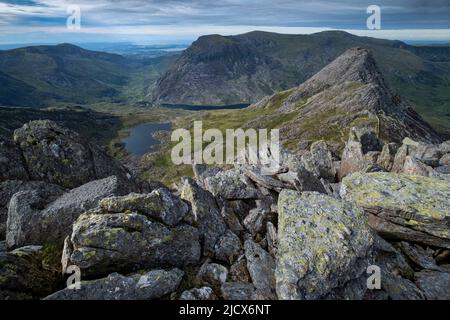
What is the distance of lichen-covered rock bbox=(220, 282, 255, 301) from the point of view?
18109 millimetres

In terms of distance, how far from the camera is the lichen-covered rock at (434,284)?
751 inches

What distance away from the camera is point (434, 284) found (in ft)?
65.1

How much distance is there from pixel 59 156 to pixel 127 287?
1993cm

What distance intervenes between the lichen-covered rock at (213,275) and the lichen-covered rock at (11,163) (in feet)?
70.0

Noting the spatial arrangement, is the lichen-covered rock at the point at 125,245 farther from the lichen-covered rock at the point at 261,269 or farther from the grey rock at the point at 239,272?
the lichen-covered rock at the point at 261,269

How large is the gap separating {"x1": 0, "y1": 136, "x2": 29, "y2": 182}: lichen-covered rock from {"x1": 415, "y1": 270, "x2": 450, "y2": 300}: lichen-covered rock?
33.3 m

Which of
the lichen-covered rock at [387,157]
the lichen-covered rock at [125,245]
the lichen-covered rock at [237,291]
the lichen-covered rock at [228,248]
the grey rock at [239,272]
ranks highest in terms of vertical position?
the lichen-covered rock at [387,157]

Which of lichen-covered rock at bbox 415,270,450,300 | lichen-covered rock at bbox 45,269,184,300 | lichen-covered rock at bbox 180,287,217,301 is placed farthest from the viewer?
lichen-covered rock at bbox 415,270,450,300

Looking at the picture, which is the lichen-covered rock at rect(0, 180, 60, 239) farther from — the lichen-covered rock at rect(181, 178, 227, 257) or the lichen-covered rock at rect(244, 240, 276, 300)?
the lichen-covered rock at rect(244, 240, 276, 300)

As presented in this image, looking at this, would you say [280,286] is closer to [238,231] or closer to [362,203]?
[238,231]

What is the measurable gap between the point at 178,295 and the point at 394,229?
15549mm

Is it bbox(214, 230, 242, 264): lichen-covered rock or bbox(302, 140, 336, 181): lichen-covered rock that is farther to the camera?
bbox(302, 140, 336, 181): lichen-covered rock

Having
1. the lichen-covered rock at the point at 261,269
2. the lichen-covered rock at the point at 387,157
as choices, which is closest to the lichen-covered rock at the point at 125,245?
the lichen-covered rock at the point at 261,269

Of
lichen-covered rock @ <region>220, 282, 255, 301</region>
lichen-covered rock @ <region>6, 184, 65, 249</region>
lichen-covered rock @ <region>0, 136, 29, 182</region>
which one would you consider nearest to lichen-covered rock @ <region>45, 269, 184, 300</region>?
lichen-covered rock @ <region>220, 282, 255, 301</region>
